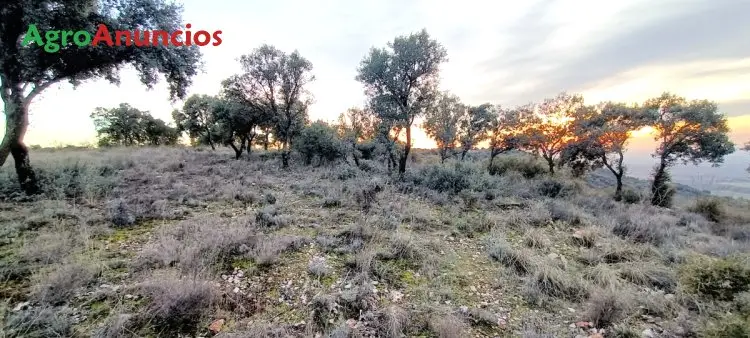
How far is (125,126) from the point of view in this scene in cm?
4062

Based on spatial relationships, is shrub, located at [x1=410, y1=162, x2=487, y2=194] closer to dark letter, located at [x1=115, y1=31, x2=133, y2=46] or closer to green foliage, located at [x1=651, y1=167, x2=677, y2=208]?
dark letter, located at [x1=115, y1=31, x2=133, y2=46]

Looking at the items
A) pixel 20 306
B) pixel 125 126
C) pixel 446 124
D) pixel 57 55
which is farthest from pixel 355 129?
pixel 125 126

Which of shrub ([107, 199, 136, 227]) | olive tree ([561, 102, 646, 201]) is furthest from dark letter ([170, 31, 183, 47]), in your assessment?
olive tree ([561, 102, 646, 201])

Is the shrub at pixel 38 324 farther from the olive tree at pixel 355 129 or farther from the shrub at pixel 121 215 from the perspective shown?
the olive tree at pixel 355 129

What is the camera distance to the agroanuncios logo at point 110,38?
8.30 metres

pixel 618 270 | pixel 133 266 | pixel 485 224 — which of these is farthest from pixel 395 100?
pixel 133 266

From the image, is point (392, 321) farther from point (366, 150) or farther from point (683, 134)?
point (683, 134)

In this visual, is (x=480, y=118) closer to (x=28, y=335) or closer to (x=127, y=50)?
(x=127, y=50)

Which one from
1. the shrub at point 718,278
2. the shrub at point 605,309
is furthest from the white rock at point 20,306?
the shrub at point 718,278

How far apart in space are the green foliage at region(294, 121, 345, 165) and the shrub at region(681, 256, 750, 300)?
70.9 feet

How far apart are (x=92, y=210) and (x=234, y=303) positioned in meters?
6.29

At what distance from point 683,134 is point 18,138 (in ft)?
117

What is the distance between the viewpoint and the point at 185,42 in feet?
34.8

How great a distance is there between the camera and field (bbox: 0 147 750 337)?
3.78 m
